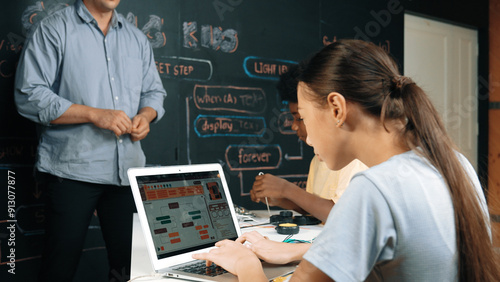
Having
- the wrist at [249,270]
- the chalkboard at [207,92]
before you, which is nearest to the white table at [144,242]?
the wrist at [249,270]

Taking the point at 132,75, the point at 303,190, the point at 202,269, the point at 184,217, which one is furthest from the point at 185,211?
the point at 132,75

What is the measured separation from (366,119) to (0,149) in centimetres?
213

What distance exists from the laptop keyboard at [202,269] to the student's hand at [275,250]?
110 millimetres

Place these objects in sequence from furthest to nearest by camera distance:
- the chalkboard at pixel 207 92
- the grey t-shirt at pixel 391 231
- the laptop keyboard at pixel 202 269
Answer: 1. the chalkboard at pixel 207 92
2. the laptop keyboard at pixel 202 269
3. the grey t-shirt at pixel 391 231

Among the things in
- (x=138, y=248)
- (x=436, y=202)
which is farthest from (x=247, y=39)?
(x=436, y=202)

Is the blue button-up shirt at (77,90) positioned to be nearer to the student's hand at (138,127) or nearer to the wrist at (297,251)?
the student's hand at (138,127)

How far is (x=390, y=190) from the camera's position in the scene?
2.46 ft

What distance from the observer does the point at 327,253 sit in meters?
0.75

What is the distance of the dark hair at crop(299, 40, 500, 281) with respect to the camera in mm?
792

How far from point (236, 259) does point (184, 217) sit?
25cm

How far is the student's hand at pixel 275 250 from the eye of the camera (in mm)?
1189

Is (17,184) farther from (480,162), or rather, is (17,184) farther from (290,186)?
(480,162)

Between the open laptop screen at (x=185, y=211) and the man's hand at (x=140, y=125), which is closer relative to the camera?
the open laptop screen at (x=185, y=211)

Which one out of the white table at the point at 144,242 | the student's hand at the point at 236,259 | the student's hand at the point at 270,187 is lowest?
the white table at the point at 144,242
